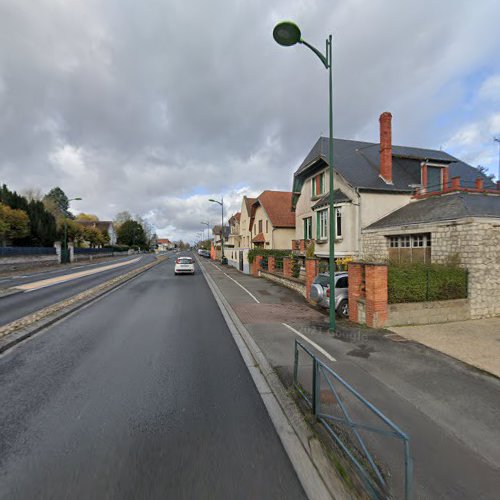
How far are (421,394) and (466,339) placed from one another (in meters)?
3.92

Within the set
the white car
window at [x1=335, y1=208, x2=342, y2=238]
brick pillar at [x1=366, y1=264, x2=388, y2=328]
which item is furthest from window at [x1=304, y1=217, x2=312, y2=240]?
brick pillar at [x1=366, y1=264, x2=388, y2=328]

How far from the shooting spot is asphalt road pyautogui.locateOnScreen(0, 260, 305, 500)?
2.51m

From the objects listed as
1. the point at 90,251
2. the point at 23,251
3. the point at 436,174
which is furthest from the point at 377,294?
the point at 90,251

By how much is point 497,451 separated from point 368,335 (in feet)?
13.6

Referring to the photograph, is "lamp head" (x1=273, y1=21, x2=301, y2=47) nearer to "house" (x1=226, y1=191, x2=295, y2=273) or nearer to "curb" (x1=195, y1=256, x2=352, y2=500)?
"curb" (x1=195, y1=256, x2=352, y2=500)

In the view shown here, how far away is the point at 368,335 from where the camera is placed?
720 cm

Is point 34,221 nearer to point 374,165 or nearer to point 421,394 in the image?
point 374,165

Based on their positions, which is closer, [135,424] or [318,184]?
[135,424]

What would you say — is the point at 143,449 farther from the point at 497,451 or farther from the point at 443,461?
the point at 497,451

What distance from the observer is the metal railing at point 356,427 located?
6.91 feet

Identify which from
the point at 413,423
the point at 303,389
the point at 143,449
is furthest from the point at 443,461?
the point at 143,449

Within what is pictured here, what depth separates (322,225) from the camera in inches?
714

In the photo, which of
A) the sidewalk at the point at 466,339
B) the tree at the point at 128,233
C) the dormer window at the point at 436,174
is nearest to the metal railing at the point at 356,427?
the sidewalk at the point at 466,339

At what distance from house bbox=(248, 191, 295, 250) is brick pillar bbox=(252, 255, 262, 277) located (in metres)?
4.28
